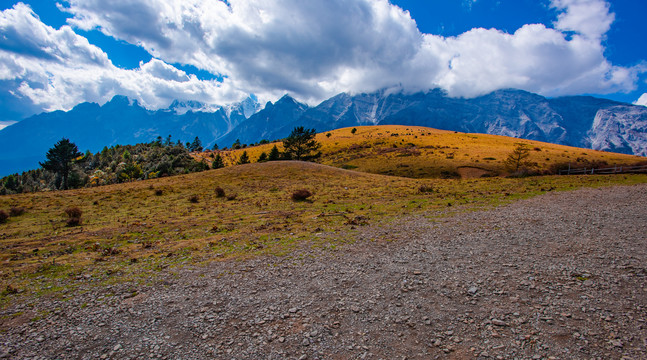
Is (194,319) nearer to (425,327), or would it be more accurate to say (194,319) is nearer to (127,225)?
(425,327)

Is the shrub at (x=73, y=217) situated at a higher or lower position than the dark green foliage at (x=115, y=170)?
lower

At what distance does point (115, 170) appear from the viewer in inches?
4178

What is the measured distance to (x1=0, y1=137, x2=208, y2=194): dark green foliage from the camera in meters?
81.7

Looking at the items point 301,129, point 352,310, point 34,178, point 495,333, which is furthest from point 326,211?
point 34,178

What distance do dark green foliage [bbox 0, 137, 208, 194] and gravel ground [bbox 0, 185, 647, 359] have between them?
51877mm

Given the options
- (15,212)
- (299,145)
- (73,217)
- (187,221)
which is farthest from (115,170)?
(187,221)

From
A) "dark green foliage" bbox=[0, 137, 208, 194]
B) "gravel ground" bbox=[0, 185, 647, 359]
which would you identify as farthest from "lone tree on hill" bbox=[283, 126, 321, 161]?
"gravel ground" bbox=[0, 185, 647, 359]

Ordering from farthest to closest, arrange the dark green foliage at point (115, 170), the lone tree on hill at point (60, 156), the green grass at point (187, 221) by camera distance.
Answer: the dark green foliage at point (115, 170), the lone tree on hill at point (60, 156), the green grass at point (187, 221)

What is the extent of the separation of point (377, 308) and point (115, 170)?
130 m

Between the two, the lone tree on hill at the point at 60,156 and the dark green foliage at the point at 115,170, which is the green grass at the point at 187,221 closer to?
the dark green foliage at the point at 115,170

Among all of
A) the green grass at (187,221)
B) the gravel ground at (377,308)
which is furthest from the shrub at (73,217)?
the gravel ground at (377,308)

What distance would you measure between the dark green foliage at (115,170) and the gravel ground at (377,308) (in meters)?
51.9

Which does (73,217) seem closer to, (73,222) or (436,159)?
(73,222)

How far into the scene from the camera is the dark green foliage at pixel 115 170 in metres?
81.7
